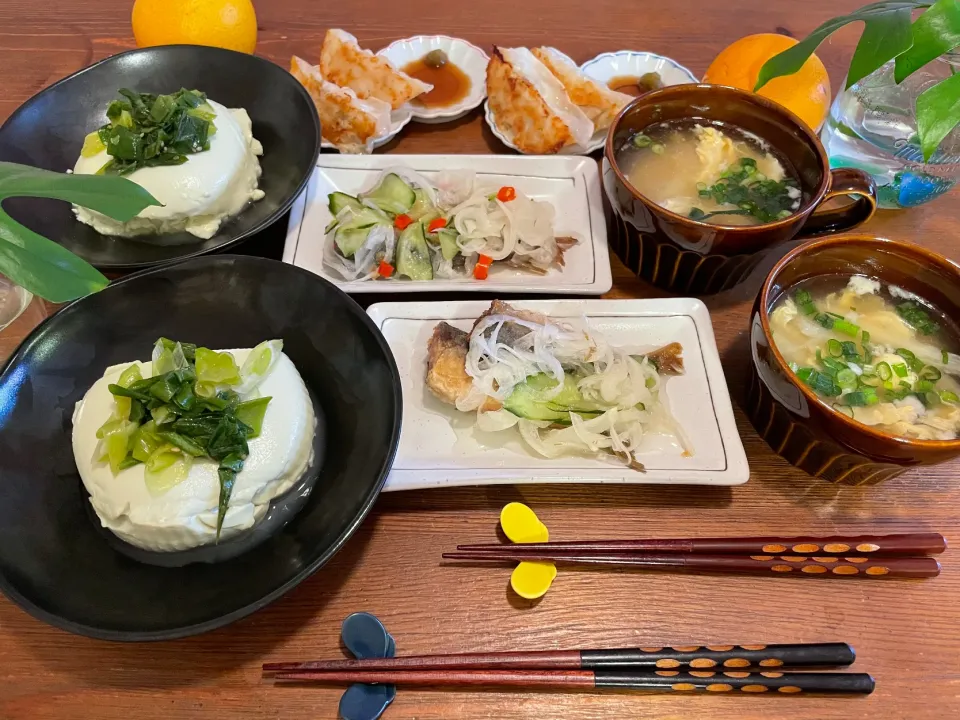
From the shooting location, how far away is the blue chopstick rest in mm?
1108

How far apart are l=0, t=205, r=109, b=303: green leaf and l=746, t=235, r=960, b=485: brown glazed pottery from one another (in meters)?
1.27

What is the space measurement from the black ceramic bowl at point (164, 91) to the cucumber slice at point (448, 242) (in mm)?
396

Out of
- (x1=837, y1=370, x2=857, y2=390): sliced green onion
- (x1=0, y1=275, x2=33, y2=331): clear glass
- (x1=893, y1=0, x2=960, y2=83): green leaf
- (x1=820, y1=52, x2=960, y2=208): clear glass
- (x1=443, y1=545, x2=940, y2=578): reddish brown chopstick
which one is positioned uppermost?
(x1=893, y1=0, x2=960, y2=83): green leaf

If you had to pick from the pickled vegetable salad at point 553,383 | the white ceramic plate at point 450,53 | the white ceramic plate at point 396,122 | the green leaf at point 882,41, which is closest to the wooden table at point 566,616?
the pickled vegetable salad at point 553,383

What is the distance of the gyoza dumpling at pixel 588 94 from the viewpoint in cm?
204

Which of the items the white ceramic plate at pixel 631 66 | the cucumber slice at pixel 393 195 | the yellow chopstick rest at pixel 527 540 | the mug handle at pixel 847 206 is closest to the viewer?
the yellow chopstick rest at pixel 527 540

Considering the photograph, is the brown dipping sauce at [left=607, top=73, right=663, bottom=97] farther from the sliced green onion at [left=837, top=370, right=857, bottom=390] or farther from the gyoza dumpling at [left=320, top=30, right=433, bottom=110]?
the sliced green onion at [left=837, top=370, right=857, bottom=390]

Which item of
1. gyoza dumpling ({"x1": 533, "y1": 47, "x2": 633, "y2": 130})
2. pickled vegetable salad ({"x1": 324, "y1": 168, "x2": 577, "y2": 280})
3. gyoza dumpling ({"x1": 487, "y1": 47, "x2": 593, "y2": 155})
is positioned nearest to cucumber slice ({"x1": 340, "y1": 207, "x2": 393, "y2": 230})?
pickled vegetable salad ({"x1": 324, "y1": 168, "x2": 577, "y2": 280})

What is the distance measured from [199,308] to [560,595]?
1012 mm

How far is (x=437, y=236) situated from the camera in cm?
179

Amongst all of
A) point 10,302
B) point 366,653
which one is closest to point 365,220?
point 10,302

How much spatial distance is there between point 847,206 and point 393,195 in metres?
1.20

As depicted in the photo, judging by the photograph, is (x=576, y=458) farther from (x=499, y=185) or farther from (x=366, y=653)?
(x=499, y=185)

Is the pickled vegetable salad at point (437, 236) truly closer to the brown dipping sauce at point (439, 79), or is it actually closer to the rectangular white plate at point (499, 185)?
the rectangular white plate at point (499, 185)
